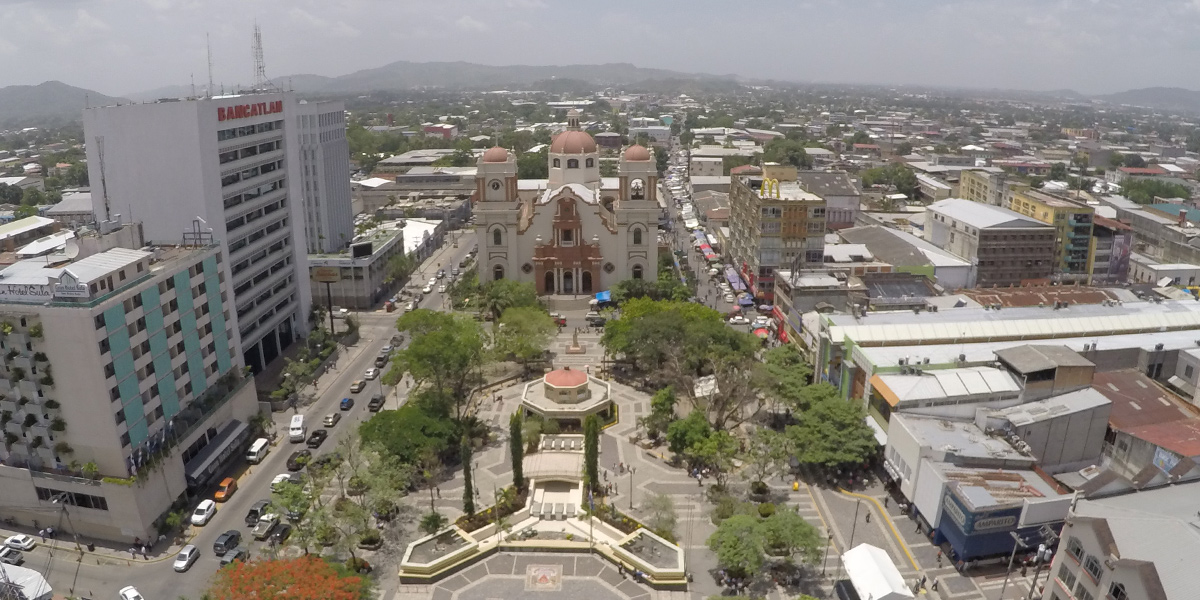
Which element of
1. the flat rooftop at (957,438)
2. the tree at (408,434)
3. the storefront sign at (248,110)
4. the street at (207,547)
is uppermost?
the storefront sign at (248,110)

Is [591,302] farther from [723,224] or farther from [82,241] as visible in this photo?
[82,241]

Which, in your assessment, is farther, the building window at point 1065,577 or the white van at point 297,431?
the white van at point 297,431

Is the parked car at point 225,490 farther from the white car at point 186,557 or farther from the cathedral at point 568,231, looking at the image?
the cathedral at point 568,231

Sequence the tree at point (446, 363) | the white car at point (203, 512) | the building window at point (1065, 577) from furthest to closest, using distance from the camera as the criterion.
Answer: the tree at point (446, 363) < the white car at point (203, 512) < the building window at point (1065, 577)

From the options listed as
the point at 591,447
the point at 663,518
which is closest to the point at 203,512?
the point at 591,447

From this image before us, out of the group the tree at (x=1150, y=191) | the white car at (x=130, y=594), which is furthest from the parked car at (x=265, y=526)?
the tree at (x=1150, y=191)

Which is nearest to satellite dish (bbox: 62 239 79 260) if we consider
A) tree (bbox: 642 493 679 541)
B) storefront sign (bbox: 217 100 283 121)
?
storefront sign (bbox: 217 100 283 121)
